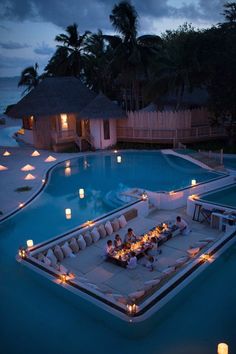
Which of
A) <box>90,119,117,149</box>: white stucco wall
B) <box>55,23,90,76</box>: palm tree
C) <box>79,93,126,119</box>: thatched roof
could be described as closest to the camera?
<box>79,93,126,119</box>: thatched roof

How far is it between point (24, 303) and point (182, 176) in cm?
1319

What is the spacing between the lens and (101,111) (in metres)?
25.7

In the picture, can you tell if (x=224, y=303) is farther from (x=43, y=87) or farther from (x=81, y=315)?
(x=43, y=87)

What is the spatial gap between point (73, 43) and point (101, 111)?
1222 centimetres

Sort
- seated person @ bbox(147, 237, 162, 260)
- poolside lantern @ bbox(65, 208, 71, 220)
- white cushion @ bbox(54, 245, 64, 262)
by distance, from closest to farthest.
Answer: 1. white cushion @ bbox(54, 245, 64, 262)
2. seated person @ bbox(147, 237, 162, 260)
3. poolside lantern @ bbox(65, 208, 71, 220)

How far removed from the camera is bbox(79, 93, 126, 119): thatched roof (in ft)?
83.6

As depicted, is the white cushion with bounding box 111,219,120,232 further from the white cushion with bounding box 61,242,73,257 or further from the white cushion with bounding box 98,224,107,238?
the white cushion with bounding box 61,242,73,257

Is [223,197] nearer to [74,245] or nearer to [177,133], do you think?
[74,245]

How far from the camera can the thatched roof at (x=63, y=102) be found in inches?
1017

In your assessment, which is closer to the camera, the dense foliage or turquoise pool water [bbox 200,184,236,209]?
turquoise pool water [bbox 200,184,236,209]

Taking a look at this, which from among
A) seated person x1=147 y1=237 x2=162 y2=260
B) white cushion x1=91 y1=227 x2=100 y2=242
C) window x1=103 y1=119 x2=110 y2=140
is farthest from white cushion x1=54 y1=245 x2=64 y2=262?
window x1=103 y1=119 x2=110 y2=140

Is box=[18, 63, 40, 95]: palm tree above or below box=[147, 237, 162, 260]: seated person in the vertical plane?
above

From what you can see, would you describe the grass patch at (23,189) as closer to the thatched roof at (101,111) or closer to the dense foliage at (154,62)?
the thatched roof at (101,111)

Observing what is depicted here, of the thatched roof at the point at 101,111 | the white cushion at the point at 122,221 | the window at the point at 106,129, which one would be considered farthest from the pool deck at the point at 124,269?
the window at the point at 106,129
